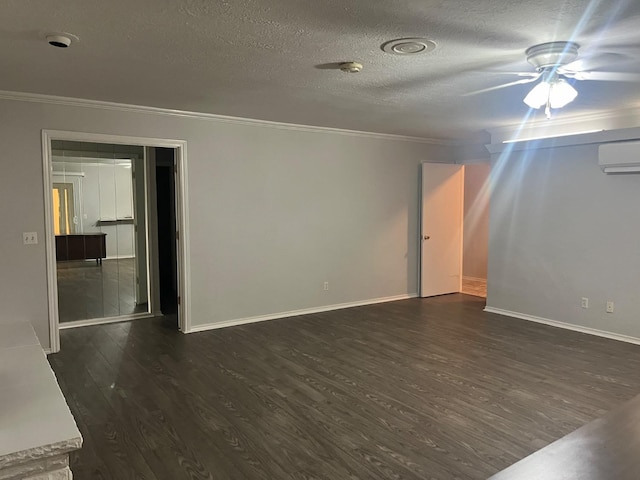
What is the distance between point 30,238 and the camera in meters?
4.24

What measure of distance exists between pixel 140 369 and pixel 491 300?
14.5 ft

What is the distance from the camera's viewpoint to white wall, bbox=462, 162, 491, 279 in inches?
325

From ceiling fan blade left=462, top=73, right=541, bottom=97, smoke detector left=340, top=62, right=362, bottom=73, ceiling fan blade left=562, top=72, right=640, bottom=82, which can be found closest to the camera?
smoke detector left=340, top=62, right=362, bottom=73

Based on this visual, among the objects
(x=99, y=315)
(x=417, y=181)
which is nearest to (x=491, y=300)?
(x=417, y=181)

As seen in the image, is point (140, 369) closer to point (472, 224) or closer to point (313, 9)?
point (313, 9)

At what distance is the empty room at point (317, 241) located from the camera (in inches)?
95.7

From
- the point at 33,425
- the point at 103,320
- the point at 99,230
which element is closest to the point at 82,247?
the point at 99,230

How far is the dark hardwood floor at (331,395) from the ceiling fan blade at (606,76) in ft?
7.63

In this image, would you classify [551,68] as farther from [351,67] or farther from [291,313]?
[291,313]

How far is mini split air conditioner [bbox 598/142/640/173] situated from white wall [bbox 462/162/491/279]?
11.0 ft

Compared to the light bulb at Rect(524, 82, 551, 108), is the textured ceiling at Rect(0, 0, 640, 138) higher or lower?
higher

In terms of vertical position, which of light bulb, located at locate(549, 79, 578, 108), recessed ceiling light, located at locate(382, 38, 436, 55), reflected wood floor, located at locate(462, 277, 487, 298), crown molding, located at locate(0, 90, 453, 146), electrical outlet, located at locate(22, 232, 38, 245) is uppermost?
crown molding, located at locate(0, 90, 453, 146)

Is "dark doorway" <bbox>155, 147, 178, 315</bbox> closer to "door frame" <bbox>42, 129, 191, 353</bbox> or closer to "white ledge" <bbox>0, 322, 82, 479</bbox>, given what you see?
"door frame" <bbox>42, 129, 191, 353</bbox>

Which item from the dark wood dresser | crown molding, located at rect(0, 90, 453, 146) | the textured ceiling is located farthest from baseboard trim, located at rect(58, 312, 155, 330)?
the textured ceiling
